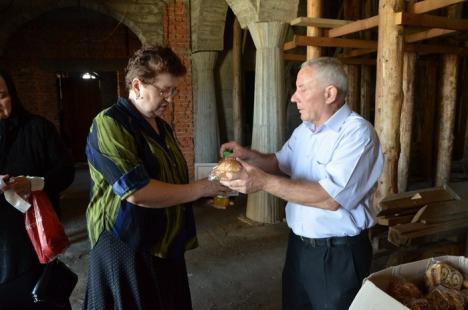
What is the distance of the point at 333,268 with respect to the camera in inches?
72.4

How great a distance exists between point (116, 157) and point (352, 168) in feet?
3.36

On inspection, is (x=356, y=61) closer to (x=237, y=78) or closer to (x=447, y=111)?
(x=447, y=111)

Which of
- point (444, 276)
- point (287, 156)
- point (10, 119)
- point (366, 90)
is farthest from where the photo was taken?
point (366, 90)

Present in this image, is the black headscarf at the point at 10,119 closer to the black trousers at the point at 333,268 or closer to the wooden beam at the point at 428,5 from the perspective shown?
the black trousers at the point at 333,268

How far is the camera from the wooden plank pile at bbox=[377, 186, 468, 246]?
11.4 feet

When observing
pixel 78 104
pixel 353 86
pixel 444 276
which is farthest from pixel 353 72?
pixel 78 104

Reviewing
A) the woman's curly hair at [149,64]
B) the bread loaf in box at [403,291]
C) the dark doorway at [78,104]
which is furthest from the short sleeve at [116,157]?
the dark doorway at [78,104]

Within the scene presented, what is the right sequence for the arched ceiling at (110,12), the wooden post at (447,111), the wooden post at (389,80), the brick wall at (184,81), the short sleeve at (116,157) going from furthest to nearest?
the brick wall at (184,81) < the arched ceiling at (110,12) < the wooden post at (447,111) < the wooden post at (389,80) < the short sleeve at (116,157)

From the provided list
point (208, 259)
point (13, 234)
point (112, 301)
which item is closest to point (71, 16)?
point (208, 259)

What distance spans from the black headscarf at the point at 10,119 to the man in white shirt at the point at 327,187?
131 cm

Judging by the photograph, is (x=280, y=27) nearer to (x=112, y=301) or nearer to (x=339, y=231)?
(x=339, y=231)

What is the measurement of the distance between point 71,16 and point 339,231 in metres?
9.79

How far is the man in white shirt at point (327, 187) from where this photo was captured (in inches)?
64.9

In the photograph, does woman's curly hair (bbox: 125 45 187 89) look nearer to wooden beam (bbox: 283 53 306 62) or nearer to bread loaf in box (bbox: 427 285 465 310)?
bread loaf in box (bbox: 427 285 465 310)
